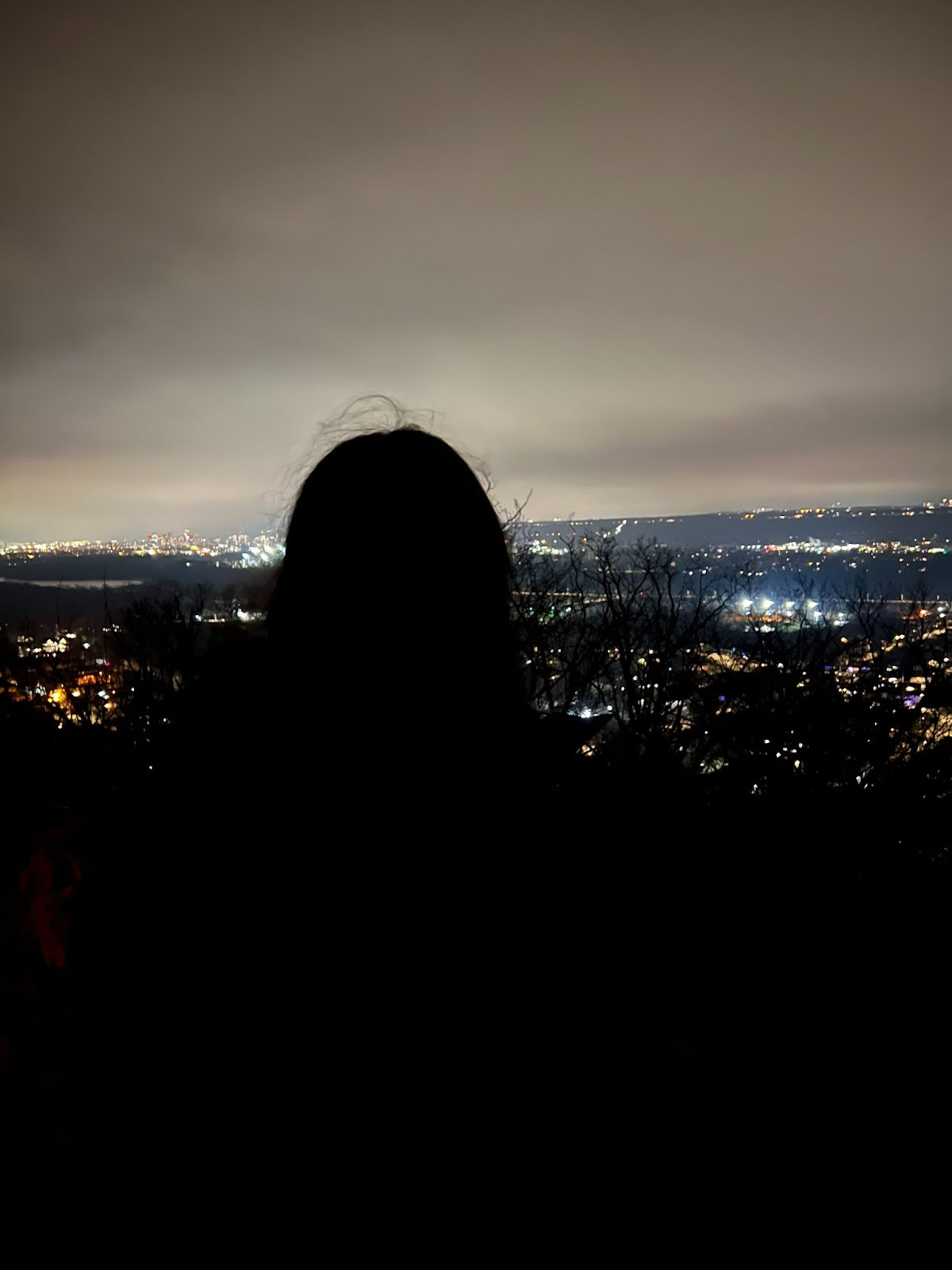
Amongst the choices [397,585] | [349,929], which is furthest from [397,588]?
[349,929]

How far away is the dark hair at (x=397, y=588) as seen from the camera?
1014mm

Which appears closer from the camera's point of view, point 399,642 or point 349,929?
point 349,929

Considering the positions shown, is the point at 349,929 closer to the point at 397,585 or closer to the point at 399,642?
the point at 399,642

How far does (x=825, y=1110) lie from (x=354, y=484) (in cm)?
274

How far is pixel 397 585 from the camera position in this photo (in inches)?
41.9

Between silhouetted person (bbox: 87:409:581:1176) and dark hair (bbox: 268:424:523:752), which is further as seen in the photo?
dark hair (bbox: 268:424:523:752)

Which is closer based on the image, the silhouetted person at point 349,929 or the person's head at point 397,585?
Answer: the silhouetted person at point 349,929

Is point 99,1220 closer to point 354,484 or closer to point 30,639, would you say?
point 354,484

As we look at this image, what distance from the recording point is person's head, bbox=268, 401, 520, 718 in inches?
40.1

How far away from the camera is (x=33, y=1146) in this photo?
127 cm

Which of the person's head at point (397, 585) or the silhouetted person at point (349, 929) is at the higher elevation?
the person's head at point (397, 585)

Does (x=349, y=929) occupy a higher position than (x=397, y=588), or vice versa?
(x=397, y=588)

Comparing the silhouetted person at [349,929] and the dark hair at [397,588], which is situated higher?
the dark hair at [397,588]

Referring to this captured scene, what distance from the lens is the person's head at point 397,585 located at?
3.34 feet
